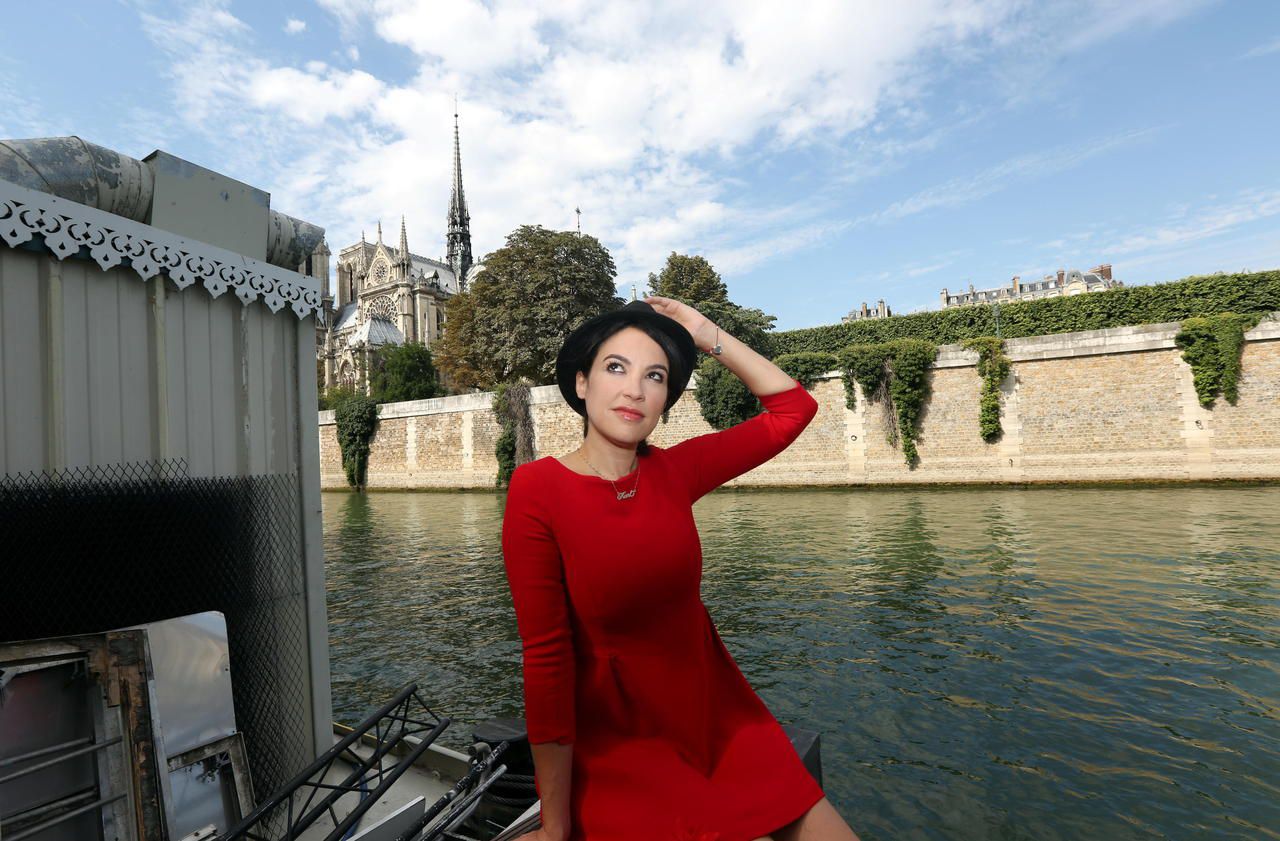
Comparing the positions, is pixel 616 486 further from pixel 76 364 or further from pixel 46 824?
pixel 76 364

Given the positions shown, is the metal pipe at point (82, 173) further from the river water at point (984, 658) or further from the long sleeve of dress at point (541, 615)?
the river water at point (984, 658)

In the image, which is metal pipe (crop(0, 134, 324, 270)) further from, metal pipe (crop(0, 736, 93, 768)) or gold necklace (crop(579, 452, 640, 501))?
gold necklace (crop(579, 452, 640, 501))

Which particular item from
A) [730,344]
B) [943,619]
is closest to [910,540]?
[943,619]

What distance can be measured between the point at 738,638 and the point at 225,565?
16.0ft

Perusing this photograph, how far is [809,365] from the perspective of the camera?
22.9m

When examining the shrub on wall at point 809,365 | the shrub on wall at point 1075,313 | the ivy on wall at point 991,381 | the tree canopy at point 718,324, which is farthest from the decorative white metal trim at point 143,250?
the shrub on wall at point 1075,313

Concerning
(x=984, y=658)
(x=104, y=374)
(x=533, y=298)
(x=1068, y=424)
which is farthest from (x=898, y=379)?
(x=104, y=374)

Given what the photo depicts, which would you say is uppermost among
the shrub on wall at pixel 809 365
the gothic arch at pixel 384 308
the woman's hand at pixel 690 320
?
the gothic arch at pixel 384 308

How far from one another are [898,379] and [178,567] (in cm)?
2129

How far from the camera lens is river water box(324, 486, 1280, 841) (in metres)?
3.70

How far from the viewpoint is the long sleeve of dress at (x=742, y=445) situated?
189 centimetres

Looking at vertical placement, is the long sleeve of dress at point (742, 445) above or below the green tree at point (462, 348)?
below

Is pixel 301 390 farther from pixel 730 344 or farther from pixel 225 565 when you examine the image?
pixel 730 344

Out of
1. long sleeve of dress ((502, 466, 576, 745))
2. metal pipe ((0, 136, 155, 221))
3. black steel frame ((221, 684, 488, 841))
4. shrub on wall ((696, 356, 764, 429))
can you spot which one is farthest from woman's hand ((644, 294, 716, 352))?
shrub on wall ((696, 356, 764, 429))
